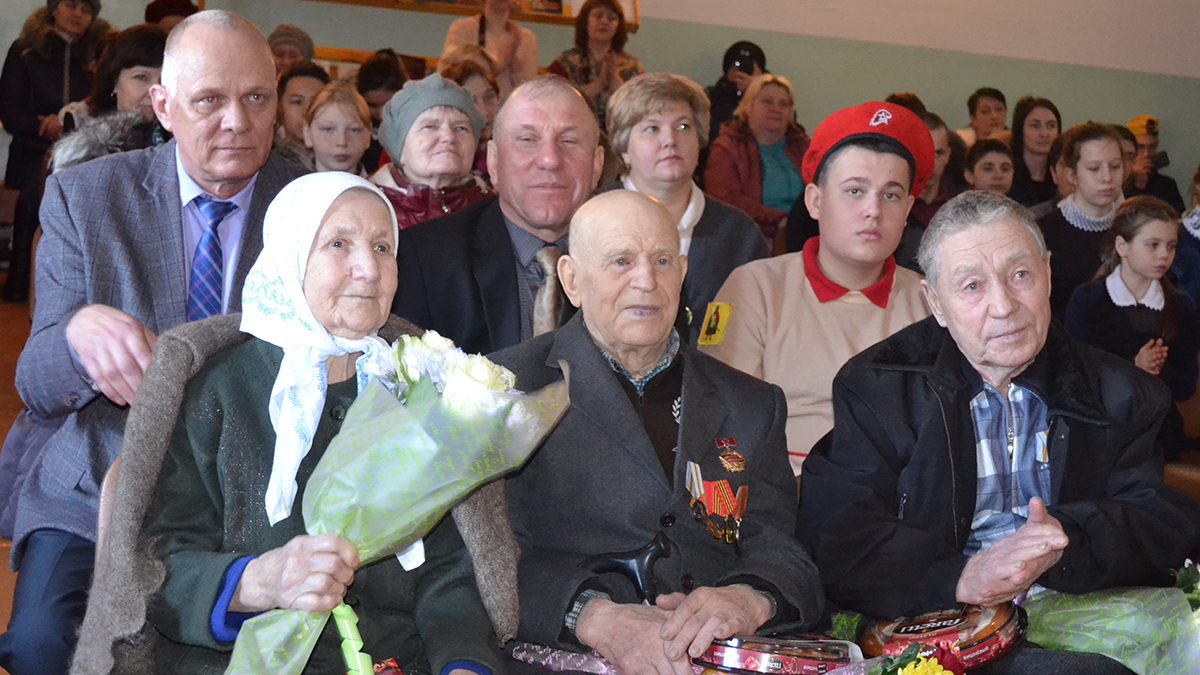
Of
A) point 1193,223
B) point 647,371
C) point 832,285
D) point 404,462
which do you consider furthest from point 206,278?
point 1193,223

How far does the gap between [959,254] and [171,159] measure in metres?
1.78

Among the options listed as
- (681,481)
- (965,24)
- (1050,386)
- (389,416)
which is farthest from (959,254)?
(965,24)

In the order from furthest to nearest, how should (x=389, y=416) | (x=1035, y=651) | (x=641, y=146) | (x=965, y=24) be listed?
(x=965, y=24), (x=641, y=146), (x=1035, y=651), (x=389, y=416)

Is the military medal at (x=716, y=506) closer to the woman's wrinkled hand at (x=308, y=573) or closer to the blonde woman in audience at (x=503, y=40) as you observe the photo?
the woman's wrinkled hand at (x=308, y=573)

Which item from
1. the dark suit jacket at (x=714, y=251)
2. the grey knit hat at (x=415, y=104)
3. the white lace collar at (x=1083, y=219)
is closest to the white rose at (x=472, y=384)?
the dark suit jacket at (x=714, y=251)

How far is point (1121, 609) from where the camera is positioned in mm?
2301

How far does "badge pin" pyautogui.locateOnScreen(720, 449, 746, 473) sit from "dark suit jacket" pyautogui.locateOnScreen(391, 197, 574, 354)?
818 mm

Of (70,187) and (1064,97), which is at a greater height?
(1064,97)

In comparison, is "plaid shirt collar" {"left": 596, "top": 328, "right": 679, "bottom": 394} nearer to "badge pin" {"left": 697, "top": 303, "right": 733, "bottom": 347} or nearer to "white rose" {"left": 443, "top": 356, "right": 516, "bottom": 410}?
"badge pin" {"left": 697, "top": 303, "right": 733, "bottom": 347}

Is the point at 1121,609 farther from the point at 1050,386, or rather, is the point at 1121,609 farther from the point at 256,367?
the point at 256,367

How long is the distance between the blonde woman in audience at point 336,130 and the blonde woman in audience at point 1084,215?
3.06m

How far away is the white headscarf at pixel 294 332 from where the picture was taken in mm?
2041

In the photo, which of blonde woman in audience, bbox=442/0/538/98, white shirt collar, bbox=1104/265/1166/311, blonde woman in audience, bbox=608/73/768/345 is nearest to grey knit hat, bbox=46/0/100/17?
blonde woman in audience, bbox=442/0/538/98

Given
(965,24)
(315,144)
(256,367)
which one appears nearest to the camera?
(256,367)
